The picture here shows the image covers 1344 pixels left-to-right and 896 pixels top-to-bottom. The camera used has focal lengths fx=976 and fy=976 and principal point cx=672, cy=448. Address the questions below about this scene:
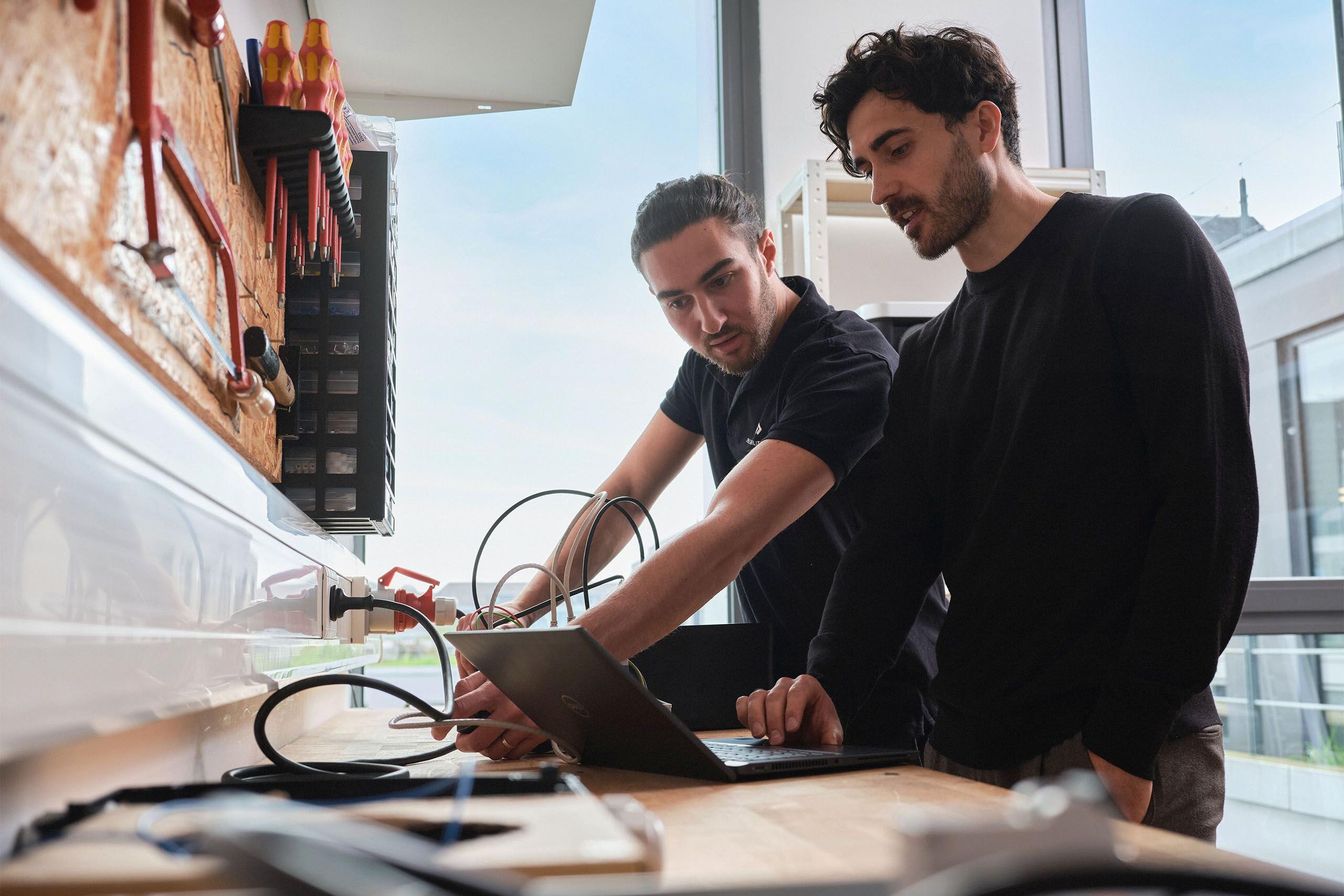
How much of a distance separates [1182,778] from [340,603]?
110cm

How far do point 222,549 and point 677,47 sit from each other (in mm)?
2308

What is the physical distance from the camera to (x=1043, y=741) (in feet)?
3.67

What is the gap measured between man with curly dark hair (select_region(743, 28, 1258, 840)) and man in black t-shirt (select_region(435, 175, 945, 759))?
0.08 metres

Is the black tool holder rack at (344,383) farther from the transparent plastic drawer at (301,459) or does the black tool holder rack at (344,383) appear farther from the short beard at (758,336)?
the short beard at (758,336)

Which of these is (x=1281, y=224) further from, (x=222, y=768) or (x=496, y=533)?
(x=222, y=768)

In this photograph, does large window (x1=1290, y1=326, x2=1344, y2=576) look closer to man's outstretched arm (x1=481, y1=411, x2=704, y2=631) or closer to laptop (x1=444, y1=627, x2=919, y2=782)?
man's outstretched arm (x1=481, y1=411, x2=704, y2=631)

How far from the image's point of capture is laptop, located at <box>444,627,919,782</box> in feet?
2.26

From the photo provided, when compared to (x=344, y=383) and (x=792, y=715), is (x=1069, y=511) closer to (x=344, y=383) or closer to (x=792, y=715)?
(x=792, y=715)

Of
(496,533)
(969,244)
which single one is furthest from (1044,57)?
(496,533)

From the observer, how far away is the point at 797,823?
53 cm

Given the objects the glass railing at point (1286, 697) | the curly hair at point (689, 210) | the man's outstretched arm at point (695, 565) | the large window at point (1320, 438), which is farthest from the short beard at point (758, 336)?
the large window at point (1320, 438)

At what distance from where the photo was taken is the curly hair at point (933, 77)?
142cm

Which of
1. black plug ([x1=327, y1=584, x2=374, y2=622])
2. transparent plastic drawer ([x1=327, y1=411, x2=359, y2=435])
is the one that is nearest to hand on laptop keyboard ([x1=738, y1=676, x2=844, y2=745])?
black plug ([x1=327, y1=584, x2=374, y2=622])

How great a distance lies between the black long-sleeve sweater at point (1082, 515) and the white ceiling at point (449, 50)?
0.97 meters
